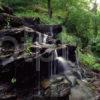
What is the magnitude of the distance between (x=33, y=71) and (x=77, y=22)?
41.6 ft

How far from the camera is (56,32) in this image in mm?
21812

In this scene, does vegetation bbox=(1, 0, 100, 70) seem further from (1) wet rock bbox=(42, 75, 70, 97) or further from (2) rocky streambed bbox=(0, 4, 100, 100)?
(1) wet rock bbox=(42, 75, 70, 97)

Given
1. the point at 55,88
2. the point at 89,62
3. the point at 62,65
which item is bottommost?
the point at 55,88

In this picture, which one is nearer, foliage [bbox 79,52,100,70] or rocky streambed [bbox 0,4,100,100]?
rocky streambed [bbox 0,4,100,100]

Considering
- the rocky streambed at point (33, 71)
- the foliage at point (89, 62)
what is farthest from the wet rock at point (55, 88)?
the foliage at point (89, 62)

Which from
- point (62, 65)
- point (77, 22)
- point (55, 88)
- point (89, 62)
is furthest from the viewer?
point (77, 22)

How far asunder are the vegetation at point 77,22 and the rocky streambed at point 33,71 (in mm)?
5630

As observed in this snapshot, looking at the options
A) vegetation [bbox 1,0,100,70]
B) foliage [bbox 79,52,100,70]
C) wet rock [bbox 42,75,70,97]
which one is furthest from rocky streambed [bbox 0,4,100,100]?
vegetation [bbox 1,0,100,70]

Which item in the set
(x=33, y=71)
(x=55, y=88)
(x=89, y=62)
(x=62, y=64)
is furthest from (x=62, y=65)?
(x=89, y=62)

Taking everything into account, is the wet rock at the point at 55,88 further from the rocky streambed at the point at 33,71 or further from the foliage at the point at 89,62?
the foliage at the point at 89,62

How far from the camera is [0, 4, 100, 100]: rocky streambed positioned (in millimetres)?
12312

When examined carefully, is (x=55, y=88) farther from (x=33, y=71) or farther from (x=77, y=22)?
(x=77, y=22)

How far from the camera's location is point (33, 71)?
1299 centimetres

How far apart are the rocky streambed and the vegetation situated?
5.63 metres
